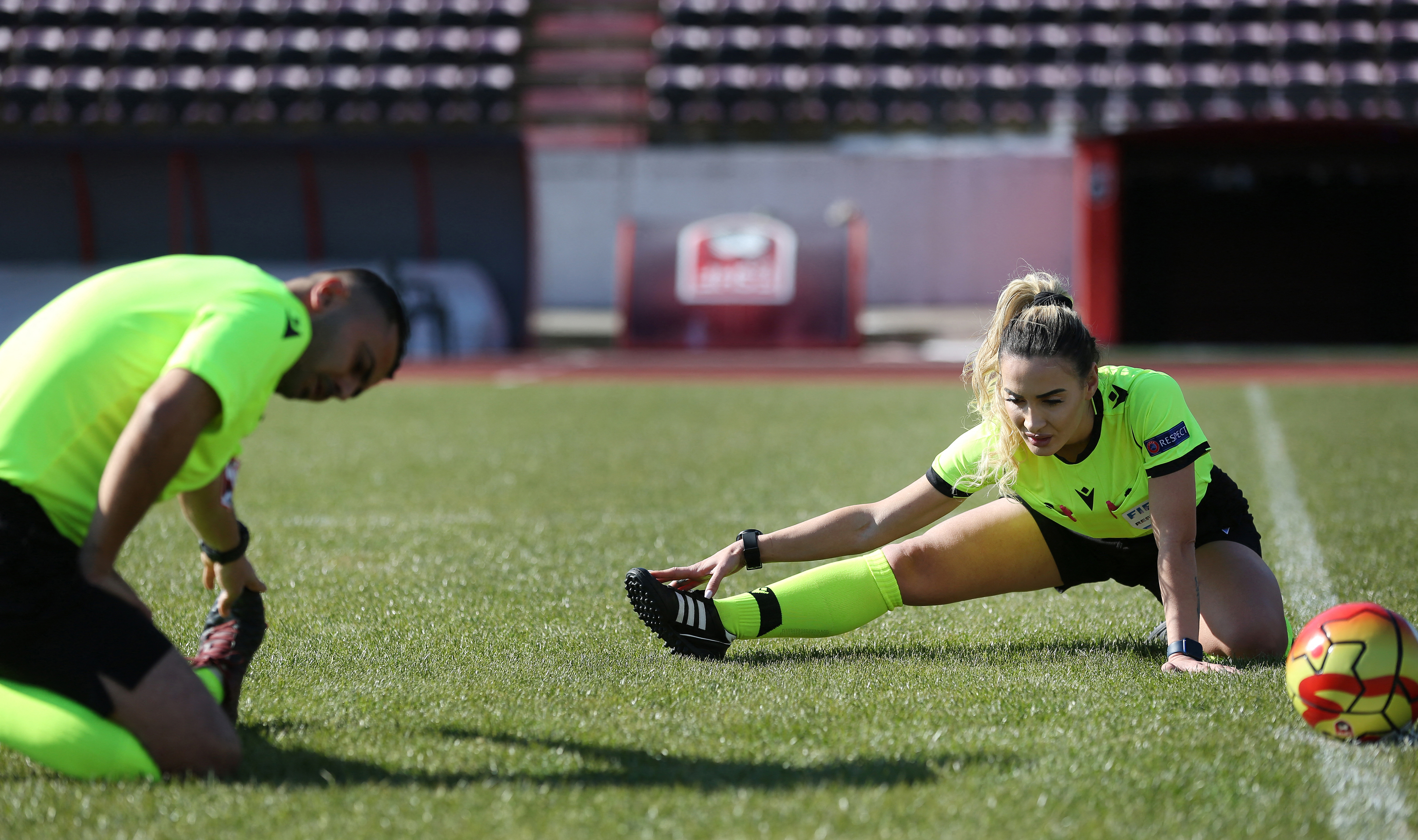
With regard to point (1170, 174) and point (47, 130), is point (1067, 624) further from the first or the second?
point (47, 130)

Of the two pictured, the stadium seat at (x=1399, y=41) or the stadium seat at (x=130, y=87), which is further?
the stadium seat at (x=130, y=87)

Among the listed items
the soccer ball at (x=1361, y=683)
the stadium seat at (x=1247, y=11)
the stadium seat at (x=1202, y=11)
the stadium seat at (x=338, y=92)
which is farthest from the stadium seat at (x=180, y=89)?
the soccer ball at (x=1361, y=683)

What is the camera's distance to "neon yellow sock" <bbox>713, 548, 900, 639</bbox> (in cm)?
386

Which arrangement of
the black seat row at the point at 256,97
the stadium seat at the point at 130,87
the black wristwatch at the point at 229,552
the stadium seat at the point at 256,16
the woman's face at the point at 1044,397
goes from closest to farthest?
1. the black wristwatch at the point at 229,552
2. the woman's face at the point at 1044,397
3. the black seat row at the point at 256,97
4. the stadium seat at the point at 130,87
5. the stadium seat at the point at 256,16

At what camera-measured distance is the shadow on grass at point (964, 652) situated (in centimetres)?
371

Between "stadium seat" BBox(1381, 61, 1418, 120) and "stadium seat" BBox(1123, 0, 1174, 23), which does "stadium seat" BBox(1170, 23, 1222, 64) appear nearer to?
"stadium seat" BBox(1123, 0, 1174, 23)

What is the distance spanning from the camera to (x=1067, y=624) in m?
4.22

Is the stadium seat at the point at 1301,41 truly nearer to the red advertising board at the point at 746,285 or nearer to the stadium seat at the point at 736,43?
the stadium seat at the point at 736,43

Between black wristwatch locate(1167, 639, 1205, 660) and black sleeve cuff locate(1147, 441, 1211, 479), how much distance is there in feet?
1.47

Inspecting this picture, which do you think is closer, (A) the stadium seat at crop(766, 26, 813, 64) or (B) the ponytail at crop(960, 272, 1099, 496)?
(B) the ponytail at crop(960, 272, 1099, 496)

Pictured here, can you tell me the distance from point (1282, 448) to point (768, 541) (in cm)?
566

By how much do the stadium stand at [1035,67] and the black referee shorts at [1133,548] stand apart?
1593cm

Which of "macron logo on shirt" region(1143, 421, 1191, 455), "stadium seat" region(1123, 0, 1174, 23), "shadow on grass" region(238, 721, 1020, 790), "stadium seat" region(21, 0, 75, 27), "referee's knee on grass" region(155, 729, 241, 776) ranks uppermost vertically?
"stadium seat" region(21, 0, 75, 27)

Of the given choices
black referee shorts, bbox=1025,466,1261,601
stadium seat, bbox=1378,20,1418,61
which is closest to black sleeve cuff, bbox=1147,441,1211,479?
black referee shorts, bbox=1025,466,1261,601
